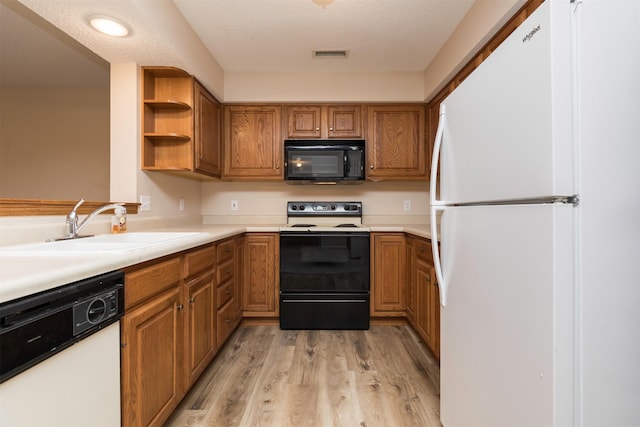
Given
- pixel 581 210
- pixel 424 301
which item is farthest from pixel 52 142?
pixel 581 210

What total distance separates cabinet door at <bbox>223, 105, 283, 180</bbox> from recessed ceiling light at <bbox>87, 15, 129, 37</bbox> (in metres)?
1.23

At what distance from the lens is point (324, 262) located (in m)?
2.58

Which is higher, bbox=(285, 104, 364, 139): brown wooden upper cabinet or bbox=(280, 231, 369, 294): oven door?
bbox=(285, 104, 364, 139): brown wooden upper cabinet

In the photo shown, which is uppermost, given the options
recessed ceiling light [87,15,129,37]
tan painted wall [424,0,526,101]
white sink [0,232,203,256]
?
tan painted wall [424,0,526,101]

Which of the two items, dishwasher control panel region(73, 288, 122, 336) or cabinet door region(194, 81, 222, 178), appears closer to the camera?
dishwasher control panel region(73, 288, 122, 336)

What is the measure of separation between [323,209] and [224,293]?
1348mm

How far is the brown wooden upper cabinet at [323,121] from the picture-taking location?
286 centimetres

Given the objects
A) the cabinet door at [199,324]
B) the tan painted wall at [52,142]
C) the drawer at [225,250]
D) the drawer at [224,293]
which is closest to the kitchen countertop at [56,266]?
the cabinet door at [199,324]

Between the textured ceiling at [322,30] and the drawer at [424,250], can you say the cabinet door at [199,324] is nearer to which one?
the drawer at [424,250]

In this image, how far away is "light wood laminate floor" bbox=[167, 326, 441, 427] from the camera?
148 cm

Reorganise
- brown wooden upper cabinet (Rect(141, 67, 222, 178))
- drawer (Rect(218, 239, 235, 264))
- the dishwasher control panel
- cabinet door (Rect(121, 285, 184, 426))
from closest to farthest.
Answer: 1. the dishwasher control panel
2. cabinet door (Rect(121, 285, 184, 426))
3. drawer (Rect(218, 239, 235, 264))
4. brown wooden upper cabinet (Rect(141, 67, 222, 178))

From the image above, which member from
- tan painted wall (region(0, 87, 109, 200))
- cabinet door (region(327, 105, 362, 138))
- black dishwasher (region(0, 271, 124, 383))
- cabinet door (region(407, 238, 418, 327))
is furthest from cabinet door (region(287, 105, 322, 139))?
black dishwasher (region(0, 271, 124, 383))

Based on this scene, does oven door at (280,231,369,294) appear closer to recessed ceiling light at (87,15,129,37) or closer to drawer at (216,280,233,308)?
drawer at (216,280,233,308)

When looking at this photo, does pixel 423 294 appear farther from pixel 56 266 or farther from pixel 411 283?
pixel 56 266
